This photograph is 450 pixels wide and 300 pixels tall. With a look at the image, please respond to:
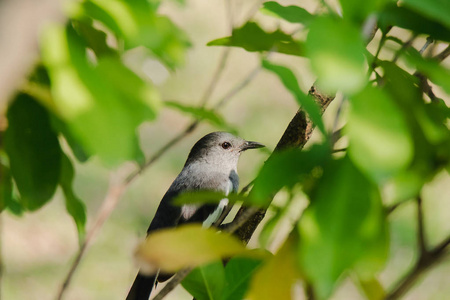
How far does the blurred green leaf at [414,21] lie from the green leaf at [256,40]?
171 mm

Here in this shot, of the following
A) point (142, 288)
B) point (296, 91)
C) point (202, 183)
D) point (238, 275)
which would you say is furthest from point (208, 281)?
point (202, 183)

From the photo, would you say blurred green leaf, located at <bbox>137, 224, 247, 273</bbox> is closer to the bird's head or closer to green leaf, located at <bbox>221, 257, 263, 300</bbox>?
green leaf, located at <bbox>221, 257, 263, 300</bbox>

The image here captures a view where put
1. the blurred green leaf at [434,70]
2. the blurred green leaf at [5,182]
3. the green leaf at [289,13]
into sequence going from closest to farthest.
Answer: the blurred green leaf at [434,70], the green leaf at [289,13], the blurred green leaf at [5,182]

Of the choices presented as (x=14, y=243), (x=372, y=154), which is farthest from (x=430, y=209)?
(x=372, y=154)

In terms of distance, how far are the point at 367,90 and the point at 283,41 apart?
0.93 feet

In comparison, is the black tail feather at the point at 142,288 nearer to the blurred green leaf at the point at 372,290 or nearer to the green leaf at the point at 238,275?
the green leaf at the point at 238,275

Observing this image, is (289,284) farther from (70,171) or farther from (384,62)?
(70,171)

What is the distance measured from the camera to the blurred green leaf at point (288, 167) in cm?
80

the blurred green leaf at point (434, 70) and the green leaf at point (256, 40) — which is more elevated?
the blurred green leaf at point (434, 70)

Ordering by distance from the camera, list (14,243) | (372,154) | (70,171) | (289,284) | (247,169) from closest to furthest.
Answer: (372,154), (289,284), (70,171), (14,243), (247,169)

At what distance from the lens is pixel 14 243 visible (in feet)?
20.2

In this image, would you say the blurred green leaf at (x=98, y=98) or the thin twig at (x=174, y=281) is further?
the thin twig at (x=174, y=281)

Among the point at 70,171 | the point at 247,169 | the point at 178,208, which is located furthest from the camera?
the point at 247,169

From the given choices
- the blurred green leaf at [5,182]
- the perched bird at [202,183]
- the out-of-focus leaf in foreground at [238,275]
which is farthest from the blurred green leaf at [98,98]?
the perched bird at [202,183]
